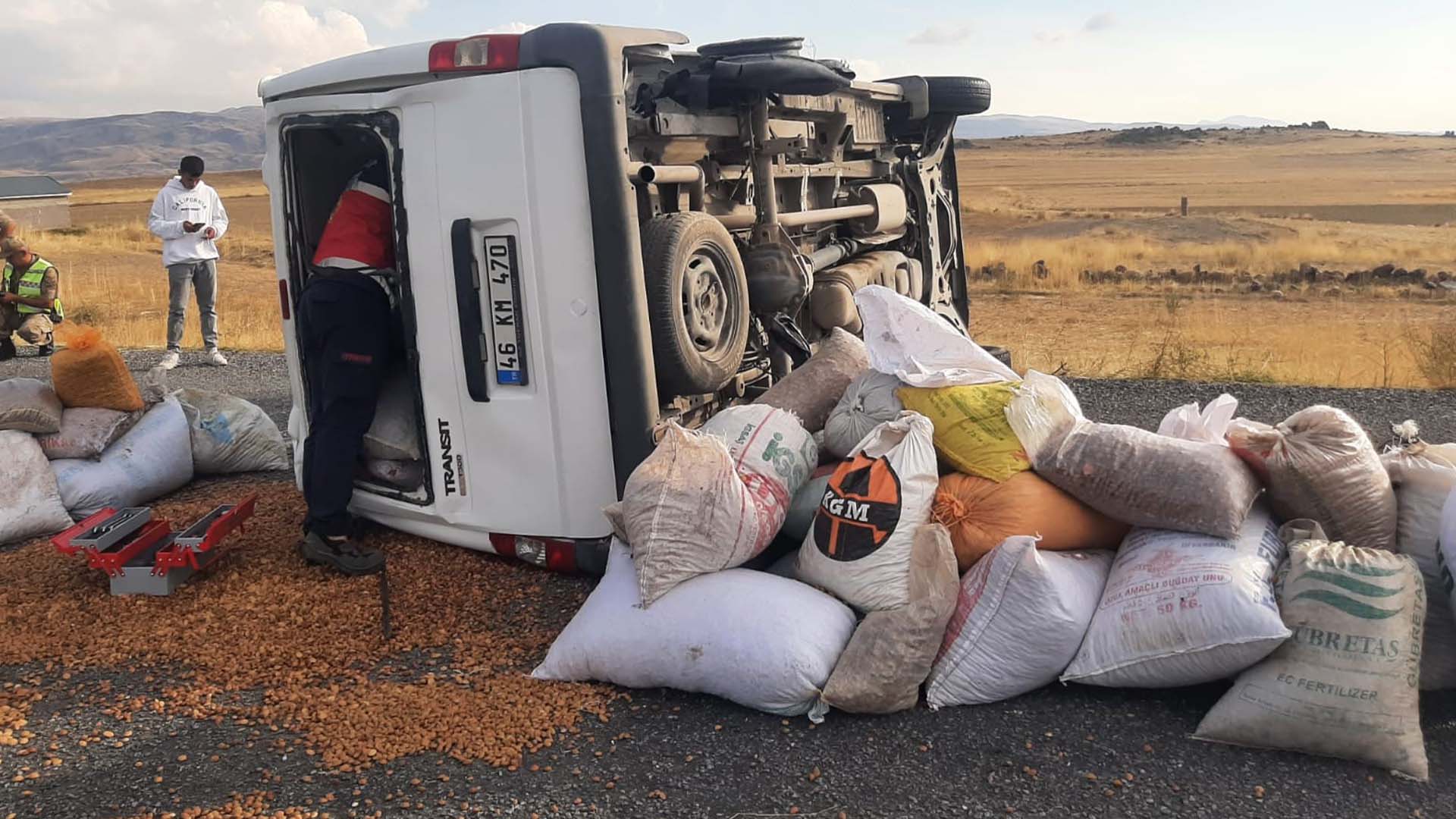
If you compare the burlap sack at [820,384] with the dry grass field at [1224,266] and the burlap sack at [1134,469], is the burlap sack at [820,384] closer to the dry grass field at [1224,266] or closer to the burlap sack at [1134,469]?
the burlap sack at [1134,469]

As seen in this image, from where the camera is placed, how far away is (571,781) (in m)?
2.77

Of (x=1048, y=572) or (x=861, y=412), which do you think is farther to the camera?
(x=861, y=412)

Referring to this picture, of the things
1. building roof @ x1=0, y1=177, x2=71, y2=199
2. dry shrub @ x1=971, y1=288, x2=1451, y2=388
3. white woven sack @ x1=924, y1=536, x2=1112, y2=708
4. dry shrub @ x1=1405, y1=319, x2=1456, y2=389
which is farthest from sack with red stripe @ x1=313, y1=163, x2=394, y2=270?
building roof @ x1=0, y1=177, x2=71, y2=199

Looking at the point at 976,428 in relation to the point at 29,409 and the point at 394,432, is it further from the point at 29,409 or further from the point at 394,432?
the point at 29,409

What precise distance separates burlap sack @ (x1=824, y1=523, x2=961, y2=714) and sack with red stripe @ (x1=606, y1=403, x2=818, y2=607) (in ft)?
1.55

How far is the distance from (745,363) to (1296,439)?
2.44m

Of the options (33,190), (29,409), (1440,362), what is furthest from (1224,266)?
(33,190)

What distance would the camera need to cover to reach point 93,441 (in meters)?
4.92

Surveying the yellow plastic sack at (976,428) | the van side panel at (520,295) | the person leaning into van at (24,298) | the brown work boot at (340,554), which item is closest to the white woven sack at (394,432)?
the van side panel at (520,295)

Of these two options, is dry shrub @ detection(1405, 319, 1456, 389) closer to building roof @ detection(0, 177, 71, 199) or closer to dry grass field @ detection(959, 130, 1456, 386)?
dry grass field @ detection(959, 130, 1456, 386)

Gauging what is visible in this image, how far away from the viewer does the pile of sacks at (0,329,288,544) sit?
469 centimetres

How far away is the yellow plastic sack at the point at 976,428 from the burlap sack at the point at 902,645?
37 cm

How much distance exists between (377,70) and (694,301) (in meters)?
1.34

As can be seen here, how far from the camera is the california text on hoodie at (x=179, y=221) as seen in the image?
8.80 m
